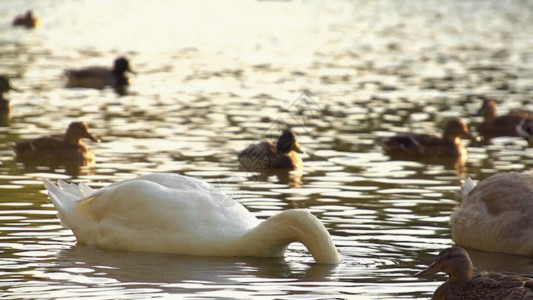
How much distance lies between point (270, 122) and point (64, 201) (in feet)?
27.7

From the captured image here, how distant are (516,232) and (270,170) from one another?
559 centimetres

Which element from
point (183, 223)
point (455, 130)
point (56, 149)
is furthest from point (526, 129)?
point (183, 223)

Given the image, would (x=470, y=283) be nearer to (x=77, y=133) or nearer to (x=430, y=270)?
(x=430, y=270)

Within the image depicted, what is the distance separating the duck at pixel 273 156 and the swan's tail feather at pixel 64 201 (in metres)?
4.38

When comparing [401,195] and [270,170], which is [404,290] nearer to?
[401,195]

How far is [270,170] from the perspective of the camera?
54.2 feet

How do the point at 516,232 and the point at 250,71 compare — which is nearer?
the point at 516,232

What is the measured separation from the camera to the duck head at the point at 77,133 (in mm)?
17188

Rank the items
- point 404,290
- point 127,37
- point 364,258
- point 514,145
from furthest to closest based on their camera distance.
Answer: point 127,37
point 514,145
point 364,258
point 404,290

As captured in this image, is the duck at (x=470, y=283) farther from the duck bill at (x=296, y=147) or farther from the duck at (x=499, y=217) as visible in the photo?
the duck bill at (x=296, y=147)

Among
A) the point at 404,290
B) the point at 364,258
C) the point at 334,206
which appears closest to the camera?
the point at 404,290

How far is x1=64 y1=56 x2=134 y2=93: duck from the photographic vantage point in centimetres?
2555

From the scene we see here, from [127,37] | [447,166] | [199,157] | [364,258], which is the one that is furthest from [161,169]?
[127,37]

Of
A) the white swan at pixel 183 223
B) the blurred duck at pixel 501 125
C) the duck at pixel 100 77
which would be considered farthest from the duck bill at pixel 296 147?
the duck at pixel 100 77
